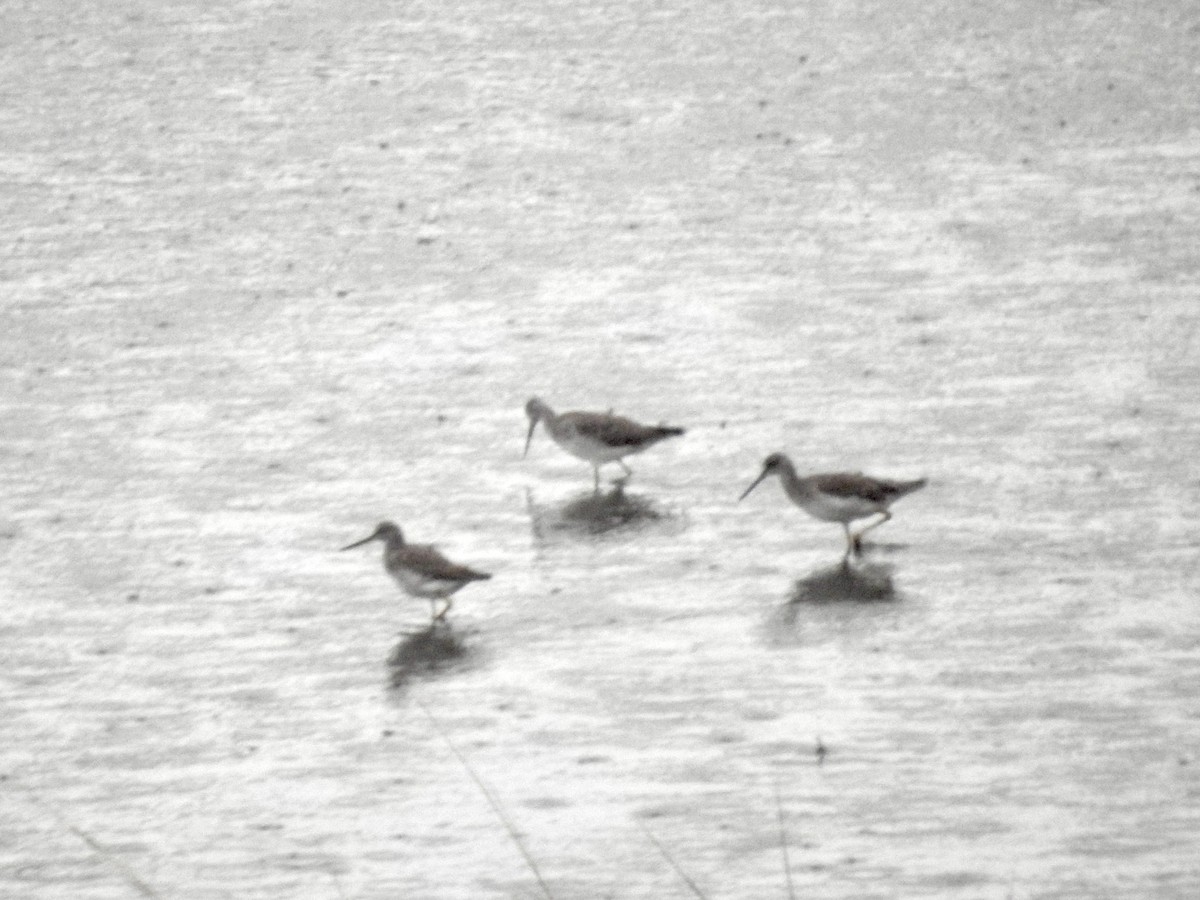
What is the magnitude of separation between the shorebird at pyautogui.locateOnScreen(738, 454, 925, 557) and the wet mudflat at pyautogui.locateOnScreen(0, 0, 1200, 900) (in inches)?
9.9

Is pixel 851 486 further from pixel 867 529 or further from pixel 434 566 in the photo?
pixel 434 566

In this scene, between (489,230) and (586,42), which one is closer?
(489,230)

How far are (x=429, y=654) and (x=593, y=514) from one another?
1.99 m

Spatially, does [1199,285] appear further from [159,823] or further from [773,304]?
[159,823]

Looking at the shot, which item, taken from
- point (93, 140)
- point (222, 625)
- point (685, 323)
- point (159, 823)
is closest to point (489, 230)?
point (685, 323)

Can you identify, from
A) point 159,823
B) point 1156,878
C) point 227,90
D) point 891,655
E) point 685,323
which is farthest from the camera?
point 227,90

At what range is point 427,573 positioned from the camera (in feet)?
38.4

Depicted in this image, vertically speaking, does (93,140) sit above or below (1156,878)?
above

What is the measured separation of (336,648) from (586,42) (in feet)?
41.8

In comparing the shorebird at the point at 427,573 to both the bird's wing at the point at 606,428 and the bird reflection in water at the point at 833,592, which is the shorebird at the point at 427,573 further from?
the bird's wing at the point at 606,428

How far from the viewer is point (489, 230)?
18.3 metres

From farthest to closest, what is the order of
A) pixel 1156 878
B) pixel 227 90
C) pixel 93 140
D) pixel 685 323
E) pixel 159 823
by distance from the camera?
1. pixel 227 90
2. pixel 93 140
3. pixel 685 323
4. pixel 159 823
5. pixel 1156 878

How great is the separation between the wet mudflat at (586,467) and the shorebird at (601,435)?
10.3 inches

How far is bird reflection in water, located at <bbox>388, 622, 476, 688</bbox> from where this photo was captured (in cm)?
1133
